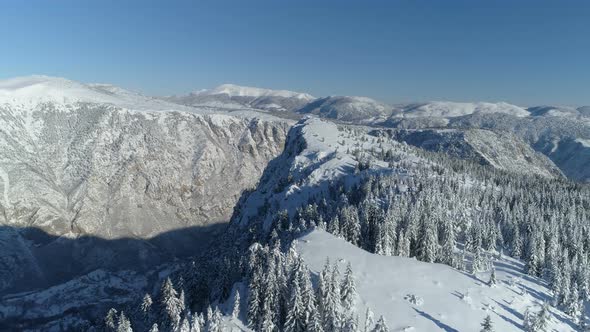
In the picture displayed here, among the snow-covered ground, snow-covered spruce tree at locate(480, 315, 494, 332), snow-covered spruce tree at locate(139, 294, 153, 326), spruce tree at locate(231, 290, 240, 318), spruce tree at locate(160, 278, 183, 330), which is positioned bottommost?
snow-covered spruce tree at locate(139, 294, 153, 326)

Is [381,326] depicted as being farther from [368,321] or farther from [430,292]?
[430,292]

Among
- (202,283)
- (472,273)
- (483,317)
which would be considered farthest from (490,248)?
(202,283)

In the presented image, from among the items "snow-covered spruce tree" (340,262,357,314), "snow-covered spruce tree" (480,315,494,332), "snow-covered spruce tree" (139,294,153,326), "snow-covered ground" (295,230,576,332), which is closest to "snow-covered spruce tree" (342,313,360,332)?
"snow-covered spruce tree" (340,262,357,314)

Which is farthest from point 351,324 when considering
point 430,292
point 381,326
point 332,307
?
point 430,292

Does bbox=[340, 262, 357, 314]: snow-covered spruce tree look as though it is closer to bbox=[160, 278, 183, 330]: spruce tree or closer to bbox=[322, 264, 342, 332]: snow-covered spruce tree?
bbox=[322, 264, 342, 332]: snow-covered spruce tree

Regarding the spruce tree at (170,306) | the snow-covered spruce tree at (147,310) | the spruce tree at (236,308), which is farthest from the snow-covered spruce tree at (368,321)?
the snow-covered spruce tree at (147,310)

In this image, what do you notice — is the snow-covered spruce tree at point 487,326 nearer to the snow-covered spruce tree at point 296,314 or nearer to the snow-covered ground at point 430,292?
the snow-covered ground at point 430,292

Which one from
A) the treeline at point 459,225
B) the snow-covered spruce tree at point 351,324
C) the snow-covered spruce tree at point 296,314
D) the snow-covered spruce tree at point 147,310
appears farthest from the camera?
the treeline at point 459,225

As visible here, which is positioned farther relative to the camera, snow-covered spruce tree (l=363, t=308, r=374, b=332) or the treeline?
the treeline
